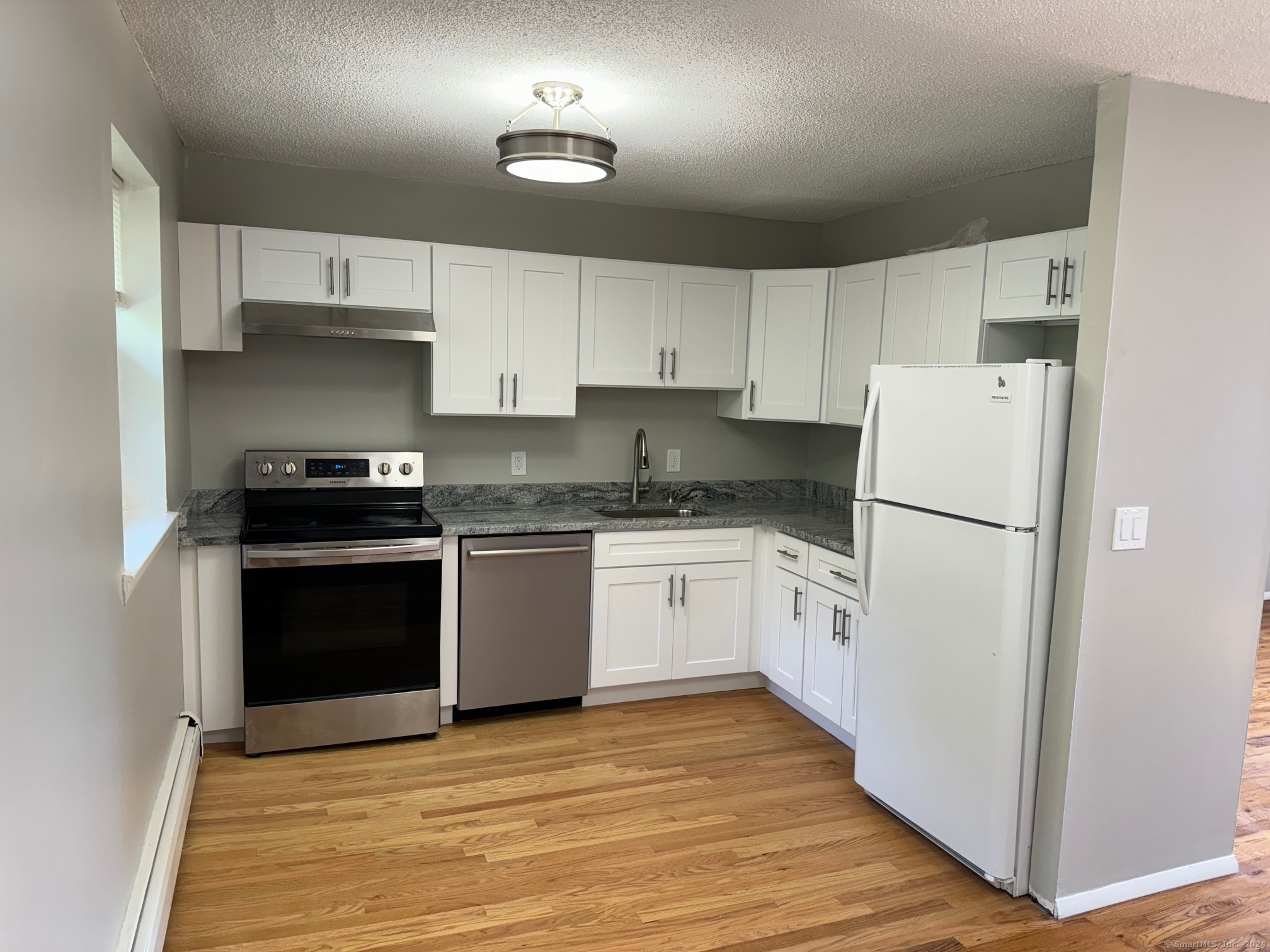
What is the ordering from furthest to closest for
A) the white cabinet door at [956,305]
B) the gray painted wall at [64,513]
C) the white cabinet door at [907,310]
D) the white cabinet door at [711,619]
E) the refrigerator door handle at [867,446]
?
the white cabinet door at [711,619] → the white cabinet door at [907,310] → the white cabinet door at [956,305] → the refrigerator door handle at [867,446] → the gray painted wall at [64,513]

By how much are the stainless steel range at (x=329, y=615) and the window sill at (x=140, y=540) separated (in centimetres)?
45

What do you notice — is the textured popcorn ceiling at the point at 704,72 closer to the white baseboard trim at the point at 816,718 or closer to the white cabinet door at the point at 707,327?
the white cabinet door at the point at 707,327

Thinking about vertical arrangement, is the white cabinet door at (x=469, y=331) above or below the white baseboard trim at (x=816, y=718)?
above

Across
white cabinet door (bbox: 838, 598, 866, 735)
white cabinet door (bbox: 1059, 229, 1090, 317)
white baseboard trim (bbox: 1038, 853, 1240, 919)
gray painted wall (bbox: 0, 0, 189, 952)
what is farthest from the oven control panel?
white baseboard trim (bbox: 1038, 853, 1240, 919)

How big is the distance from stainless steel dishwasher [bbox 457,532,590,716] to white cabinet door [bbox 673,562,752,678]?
1.48ft

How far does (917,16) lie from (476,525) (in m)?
2.41

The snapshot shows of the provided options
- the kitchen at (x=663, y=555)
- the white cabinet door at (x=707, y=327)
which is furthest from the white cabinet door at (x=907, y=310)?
the white cabinet door at (x=707, y=327)

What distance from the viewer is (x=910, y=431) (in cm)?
283

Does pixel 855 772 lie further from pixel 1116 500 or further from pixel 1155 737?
pixel 1116 500

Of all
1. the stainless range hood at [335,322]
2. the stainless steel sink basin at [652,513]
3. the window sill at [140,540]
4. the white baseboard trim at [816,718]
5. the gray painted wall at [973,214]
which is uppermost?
the gray painted wall at [973,214]

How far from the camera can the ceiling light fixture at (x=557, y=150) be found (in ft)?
8.20

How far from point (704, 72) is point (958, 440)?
4.32ft

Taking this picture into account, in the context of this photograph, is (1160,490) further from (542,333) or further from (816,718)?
(542,333)

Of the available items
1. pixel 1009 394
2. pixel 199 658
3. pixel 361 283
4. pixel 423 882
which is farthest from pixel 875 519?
pixel 199 658
